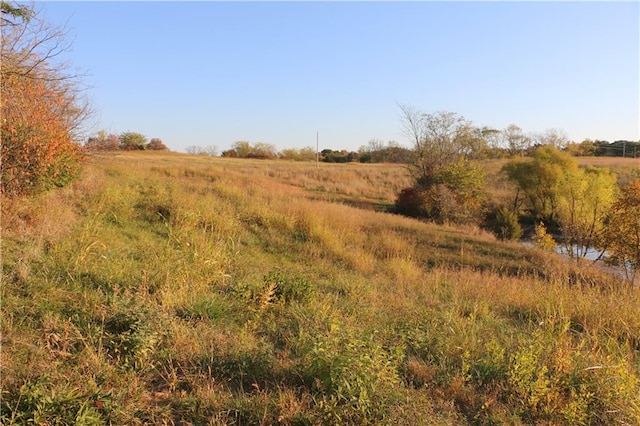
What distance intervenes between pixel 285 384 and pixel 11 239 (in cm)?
590

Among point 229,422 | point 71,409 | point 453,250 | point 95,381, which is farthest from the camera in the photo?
point 453,250

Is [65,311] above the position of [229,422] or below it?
above

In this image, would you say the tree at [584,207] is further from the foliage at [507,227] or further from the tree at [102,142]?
the tree at [102,142]

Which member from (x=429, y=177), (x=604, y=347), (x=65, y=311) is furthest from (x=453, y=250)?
(x=429, y=177)

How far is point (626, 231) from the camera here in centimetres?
1572

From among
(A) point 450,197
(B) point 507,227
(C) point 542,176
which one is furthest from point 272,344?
(C) point 542,176

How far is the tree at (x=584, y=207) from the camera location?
20.9 meters

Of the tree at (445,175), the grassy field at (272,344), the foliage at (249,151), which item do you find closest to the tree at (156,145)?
the foliage at (249,151)

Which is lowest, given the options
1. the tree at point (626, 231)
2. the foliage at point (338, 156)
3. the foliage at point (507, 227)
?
the foliage at point (507, 227)

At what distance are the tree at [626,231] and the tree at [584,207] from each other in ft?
13.1

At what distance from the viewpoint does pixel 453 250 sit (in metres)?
15.7

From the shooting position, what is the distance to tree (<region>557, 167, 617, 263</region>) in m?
20.9

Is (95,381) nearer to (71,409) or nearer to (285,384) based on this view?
(71,409)

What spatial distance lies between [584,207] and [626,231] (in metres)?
6.55
